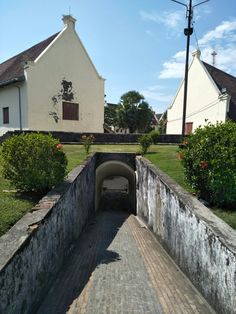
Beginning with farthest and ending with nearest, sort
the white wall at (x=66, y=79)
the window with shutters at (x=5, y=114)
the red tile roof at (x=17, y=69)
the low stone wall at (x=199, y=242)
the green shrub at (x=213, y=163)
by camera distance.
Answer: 1. the window with shutters at (x=5, y=114)
2. the red tile roof at (x=17, y=69)
3. the white wall at (x=66, y=79)
4. the green shrub at (x=213, y=163)
5. the low stone wall at (x=199, y=242)

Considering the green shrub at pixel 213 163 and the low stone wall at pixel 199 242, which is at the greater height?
the green shrub at pixel 213 163

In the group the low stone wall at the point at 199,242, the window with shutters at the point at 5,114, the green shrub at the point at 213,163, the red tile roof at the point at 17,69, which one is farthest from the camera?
the window with shutters at the point at 5,114

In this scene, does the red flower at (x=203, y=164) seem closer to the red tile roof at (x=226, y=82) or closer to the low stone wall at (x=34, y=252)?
the low stone wall at (x=34, y=252)

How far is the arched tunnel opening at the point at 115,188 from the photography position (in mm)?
16922

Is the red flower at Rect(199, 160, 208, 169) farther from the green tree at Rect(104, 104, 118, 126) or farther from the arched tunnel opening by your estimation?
the green tree at Rect(104, 104, 118, 126)

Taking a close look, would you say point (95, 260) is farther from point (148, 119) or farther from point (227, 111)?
point (148, 119)

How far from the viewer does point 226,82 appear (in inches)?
1109

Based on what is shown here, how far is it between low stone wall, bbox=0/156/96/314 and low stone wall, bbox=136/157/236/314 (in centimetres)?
275

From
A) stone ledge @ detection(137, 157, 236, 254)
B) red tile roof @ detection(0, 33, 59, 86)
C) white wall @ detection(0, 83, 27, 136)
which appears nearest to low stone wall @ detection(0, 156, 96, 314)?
stone ledge @ detection(137, 157, 236, 254)

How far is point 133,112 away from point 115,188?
675 inches

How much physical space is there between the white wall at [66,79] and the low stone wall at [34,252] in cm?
1674

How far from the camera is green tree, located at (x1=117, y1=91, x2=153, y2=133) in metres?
41.2

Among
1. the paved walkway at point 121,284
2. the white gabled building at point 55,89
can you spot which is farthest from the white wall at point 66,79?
the paved walkway at point 121,284

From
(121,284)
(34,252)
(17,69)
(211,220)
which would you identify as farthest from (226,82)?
(34,252)
